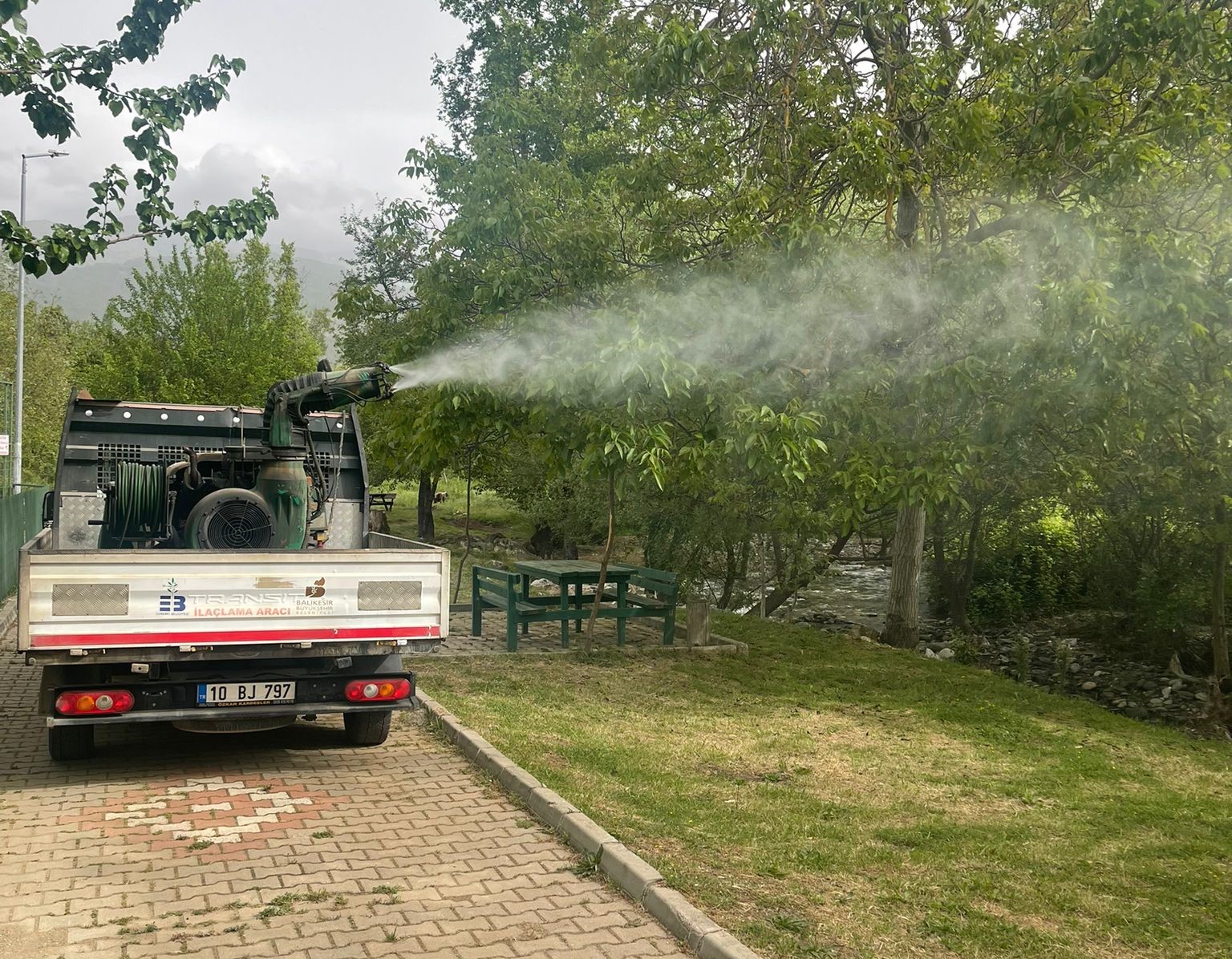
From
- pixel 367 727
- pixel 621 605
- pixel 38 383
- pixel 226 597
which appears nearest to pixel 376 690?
pixel 367 727

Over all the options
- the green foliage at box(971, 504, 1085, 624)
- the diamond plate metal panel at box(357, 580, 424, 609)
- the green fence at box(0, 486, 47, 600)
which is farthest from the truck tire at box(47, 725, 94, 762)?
the green foliage at box(971, 504, 1085, 624)

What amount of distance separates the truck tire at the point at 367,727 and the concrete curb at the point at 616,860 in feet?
1.86

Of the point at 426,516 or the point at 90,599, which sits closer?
the point at 90,599

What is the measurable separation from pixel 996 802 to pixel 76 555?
18.8 feet

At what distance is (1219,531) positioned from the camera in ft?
43.9

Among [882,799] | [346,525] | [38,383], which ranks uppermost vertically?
[38,383]

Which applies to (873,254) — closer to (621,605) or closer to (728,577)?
(621,605)

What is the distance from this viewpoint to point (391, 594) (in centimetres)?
723

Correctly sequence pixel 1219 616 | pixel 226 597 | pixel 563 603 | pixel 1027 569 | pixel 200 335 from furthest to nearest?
pixel 200 335
pixel 1027 569
pixel 1219 616
pixel 563 603
pixel 226 597

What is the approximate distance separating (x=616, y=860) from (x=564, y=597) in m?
7.50

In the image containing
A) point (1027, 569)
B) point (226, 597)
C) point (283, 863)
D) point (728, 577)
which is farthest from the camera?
point (1027, 569)

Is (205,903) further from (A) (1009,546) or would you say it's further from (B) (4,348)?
(B) (4,348)

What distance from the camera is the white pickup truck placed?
651 centimetres

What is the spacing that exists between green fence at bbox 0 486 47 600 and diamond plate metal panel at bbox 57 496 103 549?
23.9 feet
